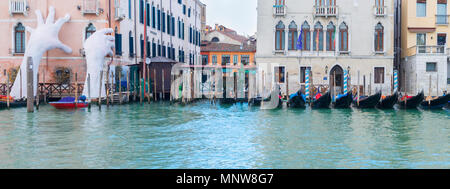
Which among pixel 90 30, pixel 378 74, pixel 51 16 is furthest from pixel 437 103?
pixel 51 16

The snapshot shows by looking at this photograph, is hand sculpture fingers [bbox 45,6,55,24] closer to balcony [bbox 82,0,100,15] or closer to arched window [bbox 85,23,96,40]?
balcony [bbox 82,0,100,15]

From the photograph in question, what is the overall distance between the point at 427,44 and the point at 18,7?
17598 mm

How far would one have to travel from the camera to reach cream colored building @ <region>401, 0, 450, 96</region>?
26188 millimetres

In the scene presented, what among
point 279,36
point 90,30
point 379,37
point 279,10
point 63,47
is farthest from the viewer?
point 379,37

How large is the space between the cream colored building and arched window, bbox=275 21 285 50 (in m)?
5.79

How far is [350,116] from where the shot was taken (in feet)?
59.9

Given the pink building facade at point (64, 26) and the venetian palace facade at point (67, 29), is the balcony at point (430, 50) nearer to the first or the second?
the venetian palace facade at point (67, 29)

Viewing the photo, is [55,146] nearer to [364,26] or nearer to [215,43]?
[364,26]

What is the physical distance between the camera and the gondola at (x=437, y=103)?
21.1 m

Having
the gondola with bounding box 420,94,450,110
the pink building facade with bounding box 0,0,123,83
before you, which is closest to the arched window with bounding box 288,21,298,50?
the gondola with bounding box 420,94,450,110

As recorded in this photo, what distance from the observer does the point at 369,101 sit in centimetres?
2128

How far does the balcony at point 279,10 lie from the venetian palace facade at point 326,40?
0.04 meters

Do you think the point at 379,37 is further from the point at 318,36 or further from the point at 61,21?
the point at 61,21
